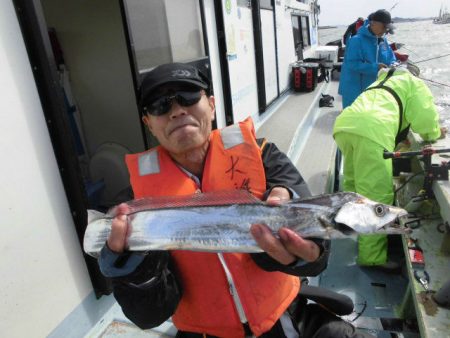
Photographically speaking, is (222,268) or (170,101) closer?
(170,101)

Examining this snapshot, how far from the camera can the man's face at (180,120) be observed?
1.56 m

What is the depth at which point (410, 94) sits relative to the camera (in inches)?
141

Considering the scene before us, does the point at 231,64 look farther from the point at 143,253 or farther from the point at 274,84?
the point at 143,253

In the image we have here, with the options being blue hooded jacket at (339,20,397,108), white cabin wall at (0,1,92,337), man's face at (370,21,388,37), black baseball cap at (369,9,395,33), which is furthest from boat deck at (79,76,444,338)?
black baseball cap at (369,9,395,33)

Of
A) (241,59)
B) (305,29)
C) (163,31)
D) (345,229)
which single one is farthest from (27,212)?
(305,29)

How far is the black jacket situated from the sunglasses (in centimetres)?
51

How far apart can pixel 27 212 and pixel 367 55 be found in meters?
5.65

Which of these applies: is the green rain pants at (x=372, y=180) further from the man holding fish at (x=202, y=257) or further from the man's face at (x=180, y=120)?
the man's face at (x=180, y=120)

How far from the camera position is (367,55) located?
575 cm

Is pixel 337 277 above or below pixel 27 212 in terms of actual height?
below

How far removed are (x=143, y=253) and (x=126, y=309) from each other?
0.40 m

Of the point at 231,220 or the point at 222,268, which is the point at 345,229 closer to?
the point at 231,220

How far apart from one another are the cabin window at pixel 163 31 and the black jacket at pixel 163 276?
179cm

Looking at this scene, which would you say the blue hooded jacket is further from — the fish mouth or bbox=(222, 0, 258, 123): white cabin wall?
the fish mouth
